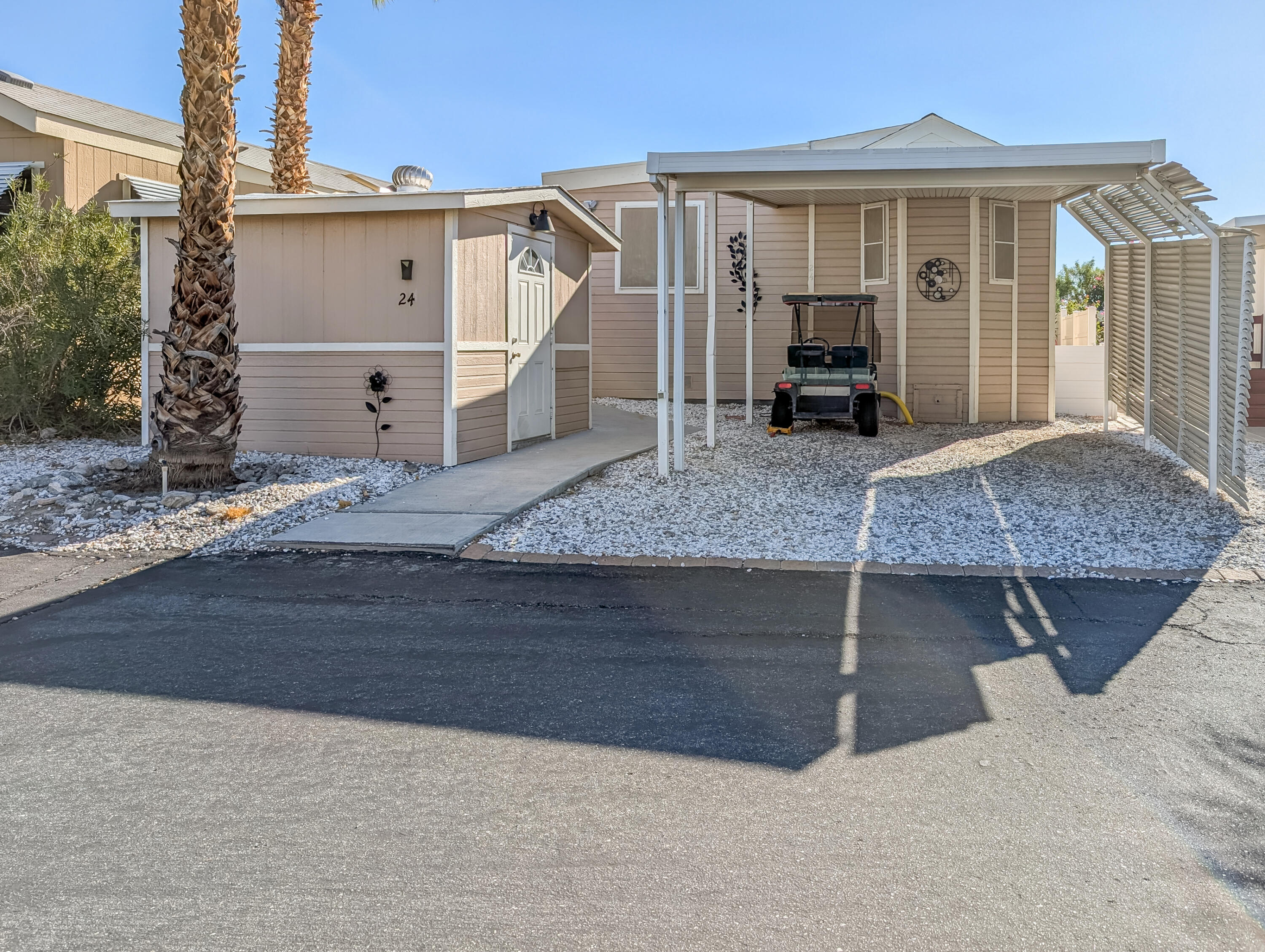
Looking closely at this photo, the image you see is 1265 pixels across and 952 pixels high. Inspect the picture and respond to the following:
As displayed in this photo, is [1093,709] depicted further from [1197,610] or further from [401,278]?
[401,278]

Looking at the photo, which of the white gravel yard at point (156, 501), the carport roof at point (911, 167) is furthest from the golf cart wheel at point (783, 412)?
the white gravel yard at point (156, 501)

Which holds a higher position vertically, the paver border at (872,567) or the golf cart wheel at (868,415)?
the golf cart wheel at (868,415)

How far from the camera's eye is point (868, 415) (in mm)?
12055

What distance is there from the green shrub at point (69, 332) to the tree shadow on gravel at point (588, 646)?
18.8 ft

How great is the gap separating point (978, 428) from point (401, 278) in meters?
7.32

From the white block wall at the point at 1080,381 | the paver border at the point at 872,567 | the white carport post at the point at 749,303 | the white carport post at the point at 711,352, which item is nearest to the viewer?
the paver border at the point at 872,567

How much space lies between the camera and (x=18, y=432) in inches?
443

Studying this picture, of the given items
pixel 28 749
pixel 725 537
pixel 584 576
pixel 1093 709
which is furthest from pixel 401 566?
pixel 1093 709

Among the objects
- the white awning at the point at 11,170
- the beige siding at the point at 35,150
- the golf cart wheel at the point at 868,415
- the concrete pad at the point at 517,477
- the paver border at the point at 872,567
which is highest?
the beige siding at the point at 35,150

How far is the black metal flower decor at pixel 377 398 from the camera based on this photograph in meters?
10.2

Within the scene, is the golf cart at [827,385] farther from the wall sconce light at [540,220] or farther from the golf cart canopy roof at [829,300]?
the wall sconce light at [540,220]

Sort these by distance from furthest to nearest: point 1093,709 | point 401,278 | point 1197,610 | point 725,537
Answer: point 401,278 < point 725,537 < point 1197,610 < point 1093,709

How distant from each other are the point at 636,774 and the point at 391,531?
430cm

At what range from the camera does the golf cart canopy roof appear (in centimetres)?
1234
